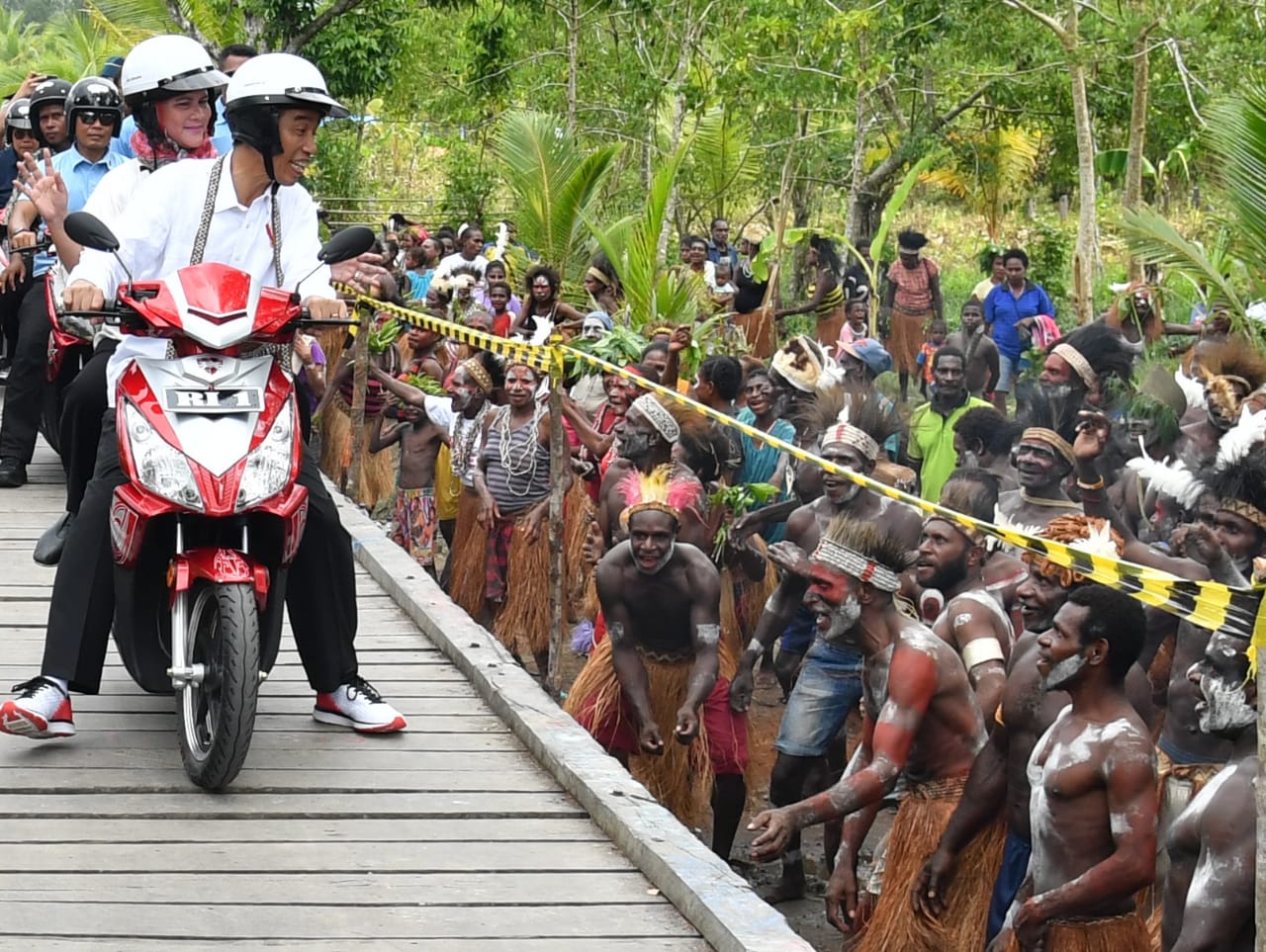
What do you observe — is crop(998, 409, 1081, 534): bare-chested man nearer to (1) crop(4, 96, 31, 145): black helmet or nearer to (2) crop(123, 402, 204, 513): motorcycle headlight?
(2) crop(123, 402, 204, 513): motorcycle headlight

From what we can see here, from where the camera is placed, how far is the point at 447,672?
20.7 ft

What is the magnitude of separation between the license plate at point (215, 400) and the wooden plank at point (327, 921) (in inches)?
51.5

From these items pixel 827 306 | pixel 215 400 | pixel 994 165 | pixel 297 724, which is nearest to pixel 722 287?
pixel 827 306

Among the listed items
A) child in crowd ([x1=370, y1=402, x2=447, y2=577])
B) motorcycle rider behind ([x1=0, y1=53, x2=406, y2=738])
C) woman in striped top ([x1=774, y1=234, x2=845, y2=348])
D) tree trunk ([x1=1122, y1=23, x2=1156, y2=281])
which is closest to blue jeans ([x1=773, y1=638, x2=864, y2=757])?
motorcycle rider behind ([x1=0, y1=53, x2=406, y2=738])

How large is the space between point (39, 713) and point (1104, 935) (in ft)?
9.32

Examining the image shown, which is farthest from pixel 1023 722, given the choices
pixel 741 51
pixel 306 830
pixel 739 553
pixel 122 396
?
pixel 741 51

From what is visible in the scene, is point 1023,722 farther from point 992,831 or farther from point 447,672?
point 447,672

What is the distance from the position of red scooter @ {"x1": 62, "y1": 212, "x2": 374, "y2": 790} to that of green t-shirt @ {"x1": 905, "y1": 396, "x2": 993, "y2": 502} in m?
4.75

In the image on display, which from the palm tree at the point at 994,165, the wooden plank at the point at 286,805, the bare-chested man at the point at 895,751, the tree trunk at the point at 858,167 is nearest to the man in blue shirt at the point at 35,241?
the wooden plank at the point at 286,805

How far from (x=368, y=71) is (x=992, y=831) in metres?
15.6

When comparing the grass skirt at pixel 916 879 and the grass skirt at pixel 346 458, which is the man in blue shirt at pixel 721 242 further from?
the grass skirt at pixel 916 879

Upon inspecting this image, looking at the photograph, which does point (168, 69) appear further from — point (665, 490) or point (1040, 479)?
point (1040, 479)

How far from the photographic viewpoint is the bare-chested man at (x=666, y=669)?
7570 mm

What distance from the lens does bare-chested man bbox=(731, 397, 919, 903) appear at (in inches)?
283
